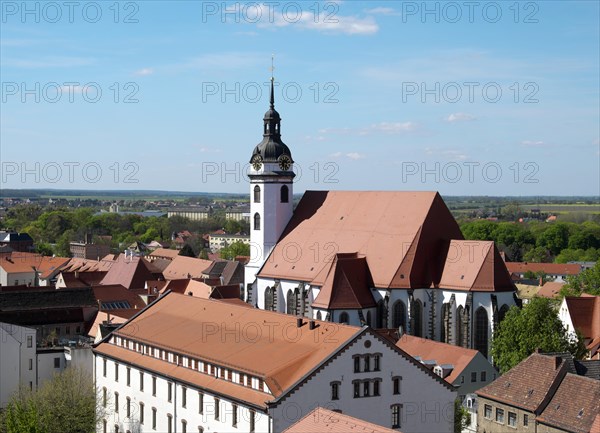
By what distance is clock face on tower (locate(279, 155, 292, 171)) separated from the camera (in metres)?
82.3

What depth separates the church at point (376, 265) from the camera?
67.9 m

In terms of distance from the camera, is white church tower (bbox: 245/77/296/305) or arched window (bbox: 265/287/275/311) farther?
white church tower (bbox: 245/77/296/305)

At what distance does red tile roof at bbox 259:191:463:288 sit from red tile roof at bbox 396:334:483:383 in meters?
5.21

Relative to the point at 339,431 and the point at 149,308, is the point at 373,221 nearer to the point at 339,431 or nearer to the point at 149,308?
the point at 149,308

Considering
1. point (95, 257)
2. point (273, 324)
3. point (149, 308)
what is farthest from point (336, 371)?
point (95, 257)

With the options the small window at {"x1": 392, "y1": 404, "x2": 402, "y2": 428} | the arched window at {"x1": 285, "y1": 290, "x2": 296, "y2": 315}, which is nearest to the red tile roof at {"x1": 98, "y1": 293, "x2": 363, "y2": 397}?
the small window at {"x1": 392, "y1": 404, "x2": 402, "y2": 428}

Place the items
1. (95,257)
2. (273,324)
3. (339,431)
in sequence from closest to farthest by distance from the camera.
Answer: (339,431)
(273,324)
(95,257)

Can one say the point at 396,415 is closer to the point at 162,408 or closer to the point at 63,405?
the point at 162,408

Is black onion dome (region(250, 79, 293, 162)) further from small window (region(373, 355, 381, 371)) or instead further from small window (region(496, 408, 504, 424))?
small window (region(373, 355, 381, 371))

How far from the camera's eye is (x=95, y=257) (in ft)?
578

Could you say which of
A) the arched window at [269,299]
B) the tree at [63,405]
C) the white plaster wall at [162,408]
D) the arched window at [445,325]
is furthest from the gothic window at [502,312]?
the tree at [63,405]

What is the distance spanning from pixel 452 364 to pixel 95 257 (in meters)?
123

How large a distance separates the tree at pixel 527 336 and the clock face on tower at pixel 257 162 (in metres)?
26.7

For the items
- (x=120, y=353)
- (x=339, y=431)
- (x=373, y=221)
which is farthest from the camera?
(x=373, y=221)
